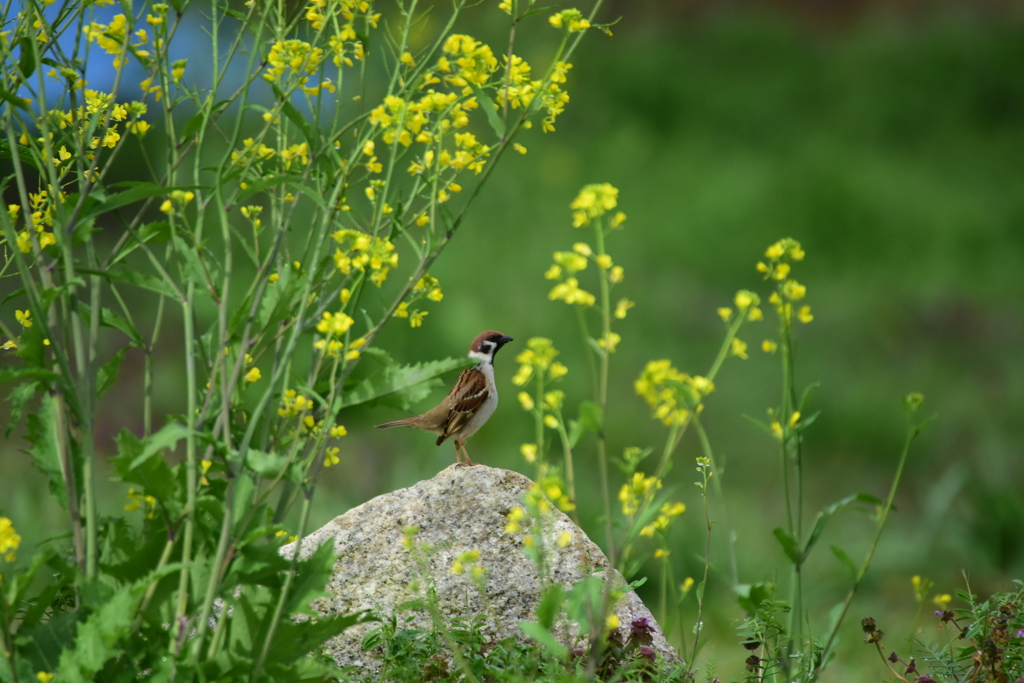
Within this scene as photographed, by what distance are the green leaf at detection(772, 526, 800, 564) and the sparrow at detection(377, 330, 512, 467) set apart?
1.48 meters

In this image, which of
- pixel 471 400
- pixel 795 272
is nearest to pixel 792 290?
pixel 471 400

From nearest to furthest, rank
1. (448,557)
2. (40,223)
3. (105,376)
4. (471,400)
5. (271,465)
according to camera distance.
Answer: (271,465)
(105,376)
(40,223)
(448,557)
(471,400)

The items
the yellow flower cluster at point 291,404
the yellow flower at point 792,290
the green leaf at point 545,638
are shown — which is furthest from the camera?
the yellow flower at point 792,290

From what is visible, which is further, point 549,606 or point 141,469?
point 141,469

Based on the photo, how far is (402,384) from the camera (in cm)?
201

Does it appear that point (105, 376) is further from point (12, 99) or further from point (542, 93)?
point (542, 93)

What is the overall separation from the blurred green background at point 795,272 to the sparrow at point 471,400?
108 centimetres

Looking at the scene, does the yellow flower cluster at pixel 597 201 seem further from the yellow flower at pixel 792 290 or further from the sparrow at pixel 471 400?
the sparrow at pixel 471 400

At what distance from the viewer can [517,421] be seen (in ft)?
22.3

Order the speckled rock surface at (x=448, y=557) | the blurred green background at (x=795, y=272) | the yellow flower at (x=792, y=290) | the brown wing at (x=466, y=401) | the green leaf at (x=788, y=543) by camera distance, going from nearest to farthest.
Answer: the green leaf at (x=788, y=543) < the yellow flower at (x=792, y=290) < the speckled rock surface at (x=448, y=557) < the brown wing at (x=466, y=401) < the blurred green background at (x=795, y=272)

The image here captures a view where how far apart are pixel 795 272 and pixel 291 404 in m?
8.32

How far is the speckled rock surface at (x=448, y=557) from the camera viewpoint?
9.04 ft

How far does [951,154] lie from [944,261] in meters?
3.08

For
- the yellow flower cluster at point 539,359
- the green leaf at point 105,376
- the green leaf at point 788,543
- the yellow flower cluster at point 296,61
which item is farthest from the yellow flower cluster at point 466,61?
the green leaf at point 788,543
